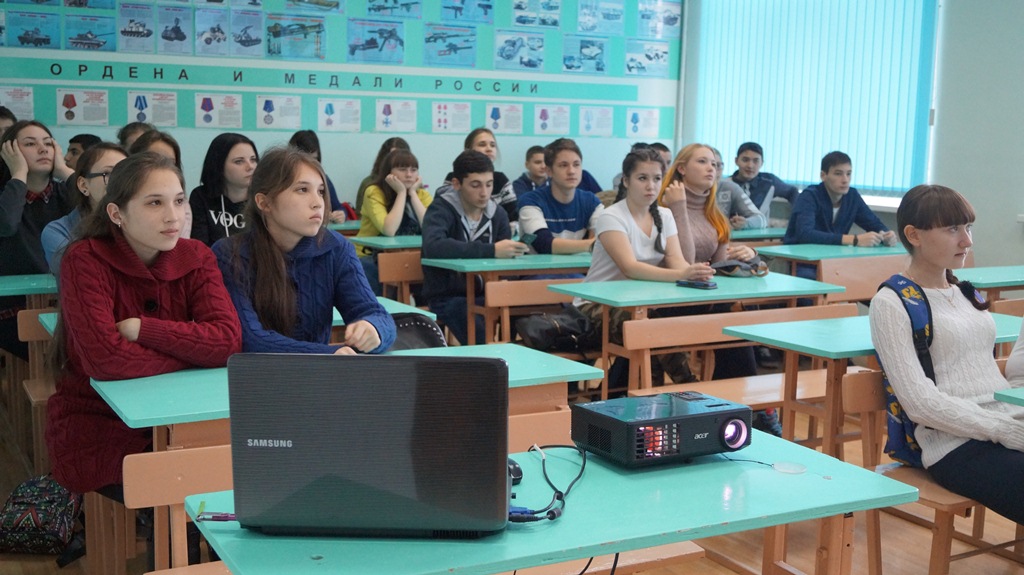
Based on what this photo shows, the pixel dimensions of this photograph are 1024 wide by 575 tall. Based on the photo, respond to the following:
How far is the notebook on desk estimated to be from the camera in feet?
4.30

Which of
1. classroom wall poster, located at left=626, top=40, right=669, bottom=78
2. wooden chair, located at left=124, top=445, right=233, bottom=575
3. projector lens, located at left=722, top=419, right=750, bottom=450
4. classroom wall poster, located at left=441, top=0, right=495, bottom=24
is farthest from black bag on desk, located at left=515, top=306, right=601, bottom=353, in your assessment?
classroom wall poster, located at left=626, top=40, right=669, bottom=78

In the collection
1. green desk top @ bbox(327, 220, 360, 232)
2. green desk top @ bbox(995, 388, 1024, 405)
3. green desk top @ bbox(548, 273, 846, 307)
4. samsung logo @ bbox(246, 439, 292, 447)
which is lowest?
green desk top @ bbox(327, 220, 360, 232)

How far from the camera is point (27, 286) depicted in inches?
152

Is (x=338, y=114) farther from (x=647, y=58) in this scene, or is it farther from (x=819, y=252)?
(x=819, y=252)

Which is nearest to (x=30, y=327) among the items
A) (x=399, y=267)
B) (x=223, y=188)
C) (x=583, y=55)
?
(x=223, y=188)

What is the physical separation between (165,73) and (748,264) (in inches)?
177

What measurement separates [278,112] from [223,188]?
3745 millimetres

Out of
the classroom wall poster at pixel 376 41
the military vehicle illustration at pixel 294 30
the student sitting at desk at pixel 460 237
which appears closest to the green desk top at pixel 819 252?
the student sitting at desk at pixel 460 237

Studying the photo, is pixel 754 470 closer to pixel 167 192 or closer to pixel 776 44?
pixel 167 192

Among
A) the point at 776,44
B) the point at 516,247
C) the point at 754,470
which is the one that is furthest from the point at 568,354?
the point at 776,44

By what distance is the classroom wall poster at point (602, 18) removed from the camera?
8664mm

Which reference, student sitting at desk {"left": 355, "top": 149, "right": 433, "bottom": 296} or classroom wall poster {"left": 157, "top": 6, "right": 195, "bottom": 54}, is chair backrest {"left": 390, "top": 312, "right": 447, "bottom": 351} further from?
classroom wall poster {"left": 157, "top": 6, "right": 195, "bottom": 54}

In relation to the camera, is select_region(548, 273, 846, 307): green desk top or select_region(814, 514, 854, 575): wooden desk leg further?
select_region(548, 273, 846, 307): green desk top

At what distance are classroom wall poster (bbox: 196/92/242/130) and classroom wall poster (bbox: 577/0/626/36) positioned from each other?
9.85 ft
